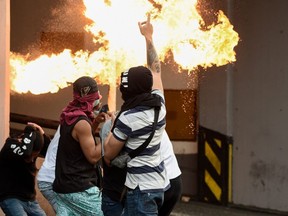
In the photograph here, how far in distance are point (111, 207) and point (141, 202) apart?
0.31m

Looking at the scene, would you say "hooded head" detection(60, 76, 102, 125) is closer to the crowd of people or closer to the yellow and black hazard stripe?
the crowd of people

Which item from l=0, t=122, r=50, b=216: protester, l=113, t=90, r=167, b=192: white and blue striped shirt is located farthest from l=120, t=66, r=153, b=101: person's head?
l=0, t=122, r=50, b=216: protester

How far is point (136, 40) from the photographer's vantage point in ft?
20.6

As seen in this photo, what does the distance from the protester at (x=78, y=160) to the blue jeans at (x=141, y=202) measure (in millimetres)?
684

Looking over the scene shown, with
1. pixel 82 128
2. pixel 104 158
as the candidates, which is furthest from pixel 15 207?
pixel 104 158

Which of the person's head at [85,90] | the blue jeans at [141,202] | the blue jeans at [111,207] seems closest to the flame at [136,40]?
the person's head at [85,90]

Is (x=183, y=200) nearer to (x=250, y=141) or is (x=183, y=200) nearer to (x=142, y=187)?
(x=250, y=141)

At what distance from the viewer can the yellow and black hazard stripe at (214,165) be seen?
8.02m

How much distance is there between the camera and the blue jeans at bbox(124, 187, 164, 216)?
13.1 ft

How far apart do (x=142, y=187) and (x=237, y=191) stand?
13.8 feet

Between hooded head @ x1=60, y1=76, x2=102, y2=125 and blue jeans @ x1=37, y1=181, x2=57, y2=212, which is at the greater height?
hooded head @ x1=60, y1=76, x2=102, y2=125

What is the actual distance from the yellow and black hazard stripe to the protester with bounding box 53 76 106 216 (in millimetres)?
3508

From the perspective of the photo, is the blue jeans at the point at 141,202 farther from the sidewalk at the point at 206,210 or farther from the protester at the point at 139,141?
the sidewalk at the point at 206,210

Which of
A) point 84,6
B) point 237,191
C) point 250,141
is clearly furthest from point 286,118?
point 84,6
